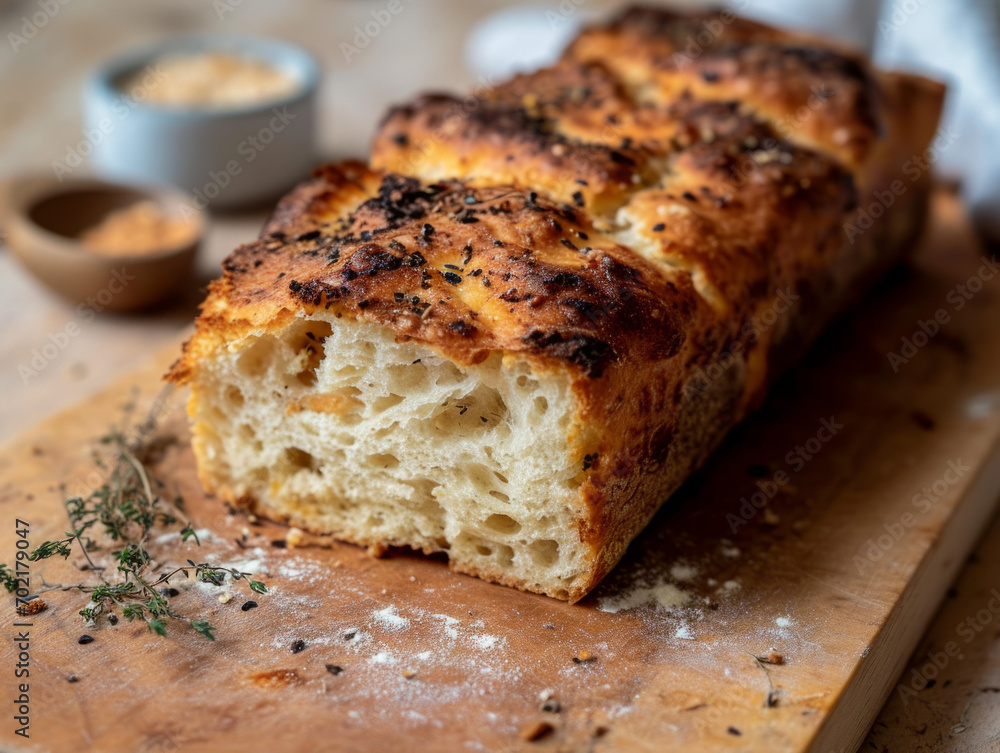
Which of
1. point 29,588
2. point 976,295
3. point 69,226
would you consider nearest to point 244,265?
point 29,588

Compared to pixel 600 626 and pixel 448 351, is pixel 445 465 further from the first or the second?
pixel 600 626

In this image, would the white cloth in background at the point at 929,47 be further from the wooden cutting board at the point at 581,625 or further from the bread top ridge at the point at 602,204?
the wooden cutting board at the point at 581,625

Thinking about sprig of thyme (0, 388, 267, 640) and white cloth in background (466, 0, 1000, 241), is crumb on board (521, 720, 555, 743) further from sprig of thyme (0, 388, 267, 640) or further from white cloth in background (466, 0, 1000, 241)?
white cloth in background (466, 0, 1000, 241)

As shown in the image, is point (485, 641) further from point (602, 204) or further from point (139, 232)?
point (139, 232)

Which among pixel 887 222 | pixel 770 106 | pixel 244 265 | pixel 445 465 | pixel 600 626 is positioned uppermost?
pixel 770 106

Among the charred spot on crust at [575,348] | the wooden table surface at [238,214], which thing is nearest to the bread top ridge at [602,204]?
the charred spot on crust at [575,348]
